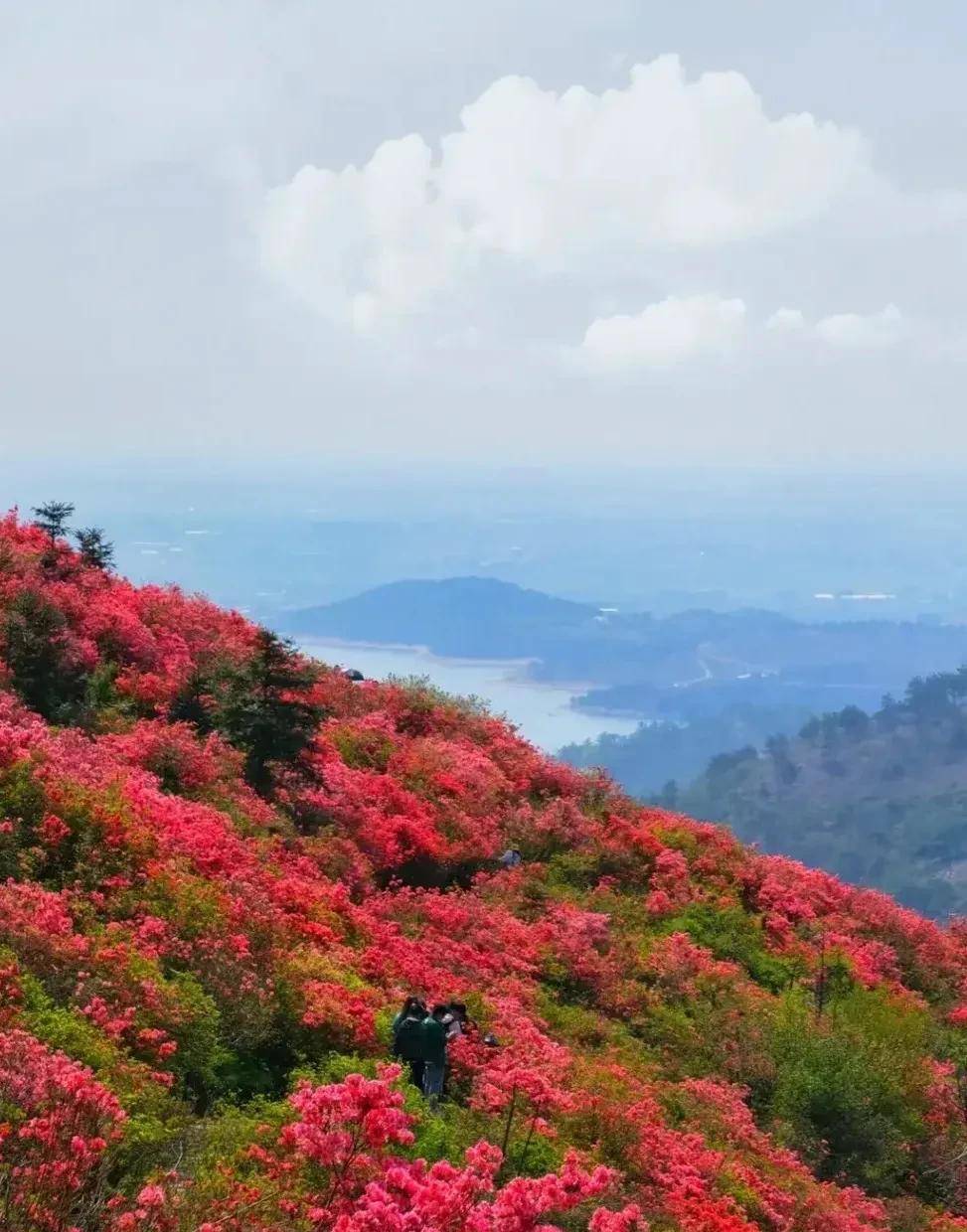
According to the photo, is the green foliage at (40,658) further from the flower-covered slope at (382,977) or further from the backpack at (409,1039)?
the backpack at (409,1039)

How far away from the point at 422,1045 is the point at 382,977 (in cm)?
320

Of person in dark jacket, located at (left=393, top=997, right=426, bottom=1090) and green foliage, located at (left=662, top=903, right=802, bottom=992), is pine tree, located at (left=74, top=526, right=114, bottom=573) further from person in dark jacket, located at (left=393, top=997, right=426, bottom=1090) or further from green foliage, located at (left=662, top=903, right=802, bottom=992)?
person in dark jacket, located at (left=393, top=997, right=426, bottom=1090)

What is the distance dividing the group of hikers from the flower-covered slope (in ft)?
1.24

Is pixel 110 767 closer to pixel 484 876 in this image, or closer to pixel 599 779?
pixel 484 876

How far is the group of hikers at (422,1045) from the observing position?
12398 millimetres

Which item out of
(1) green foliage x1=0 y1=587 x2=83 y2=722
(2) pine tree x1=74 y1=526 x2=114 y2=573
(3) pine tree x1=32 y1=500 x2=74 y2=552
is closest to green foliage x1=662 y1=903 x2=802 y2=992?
(1) green foliage x1=0 y1=587 x2=83 y2=722

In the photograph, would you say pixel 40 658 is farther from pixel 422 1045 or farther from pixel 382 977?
Answer: pixel 422 1045

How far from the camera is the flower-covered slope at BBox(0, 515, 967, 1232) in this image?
8617mm

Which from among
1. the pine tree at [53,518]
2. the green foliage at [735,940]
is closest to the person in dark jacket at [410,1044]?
the green foliage at [735,940]

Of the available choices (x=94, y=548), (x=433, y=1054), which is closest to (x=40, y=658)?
(x=94, y=548)

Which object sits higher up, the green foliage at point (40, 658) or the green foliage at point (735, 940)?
the green foliage at point (40, 658)

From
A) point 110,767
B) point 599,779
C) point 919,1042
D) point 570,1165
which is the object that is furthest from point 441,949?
point 599,779

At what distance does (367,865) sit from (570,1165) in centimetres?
1229

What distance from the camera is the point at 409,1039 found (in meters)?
12.6
